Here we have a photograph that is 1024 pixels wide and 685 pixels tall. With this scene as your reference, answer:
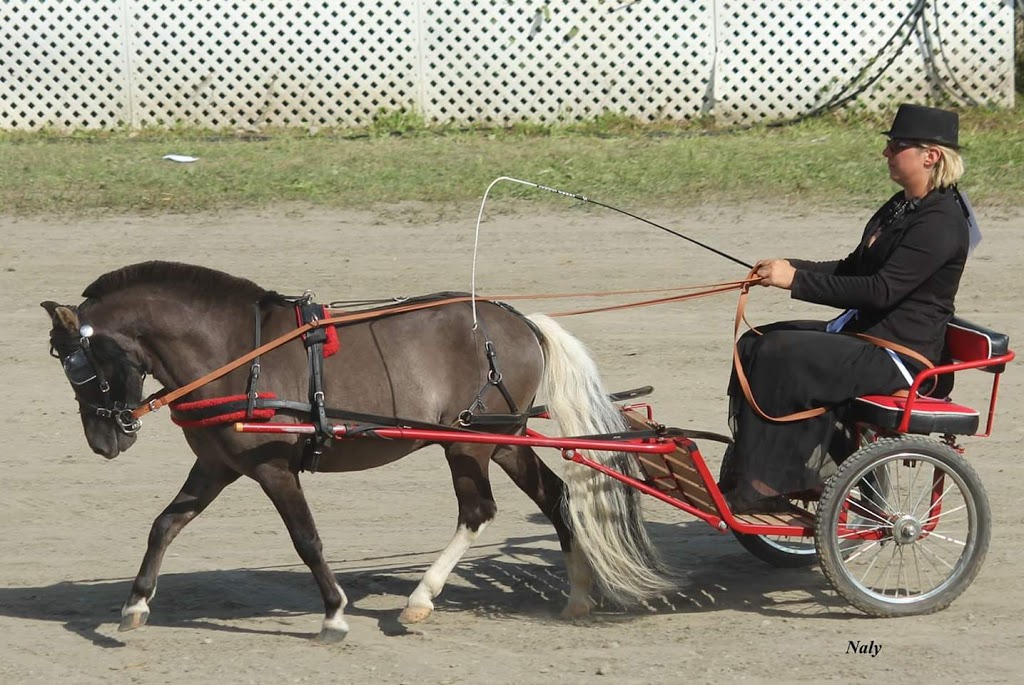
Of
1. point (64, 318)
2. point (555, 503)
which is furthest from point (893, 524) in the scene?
point (64, 318)

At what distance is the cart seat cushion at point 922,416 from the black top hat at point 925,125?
967 millimetres

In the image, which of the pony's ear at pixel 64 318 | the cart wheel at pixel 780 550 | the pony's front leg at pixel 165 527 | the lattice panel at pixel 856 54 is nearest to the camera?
the pony's ear at pixel 64 318

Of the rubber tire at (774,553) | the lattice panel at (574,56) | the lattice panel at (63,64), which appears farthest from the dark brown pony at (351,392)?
the lattice panel at (63,64)

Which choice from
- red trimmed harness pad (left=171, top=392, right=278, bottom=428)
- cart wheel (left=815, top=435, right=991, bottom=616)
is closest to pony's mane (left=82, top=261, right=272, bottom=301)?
red trimmed harness pad (left=171, top=392, right=278, bottom=428)

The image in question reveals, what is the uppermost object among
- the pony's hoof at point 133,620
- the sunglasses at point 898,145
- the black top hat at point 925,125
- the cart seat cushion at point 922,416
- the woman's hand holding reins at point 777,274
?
the black top hat at point 925,125

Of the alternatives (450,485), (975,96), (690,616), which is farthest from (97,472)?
(975,96)

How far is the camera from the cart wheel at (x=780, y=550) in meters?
6.12

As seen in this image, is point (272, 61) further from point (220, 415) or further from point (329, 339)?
point (220, 415)

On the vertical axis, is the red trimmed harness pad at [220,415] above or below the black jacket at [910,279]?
below

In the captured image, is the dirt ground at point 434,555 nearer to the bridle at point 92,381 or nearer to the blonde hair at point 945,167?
the bridle at point 92,381

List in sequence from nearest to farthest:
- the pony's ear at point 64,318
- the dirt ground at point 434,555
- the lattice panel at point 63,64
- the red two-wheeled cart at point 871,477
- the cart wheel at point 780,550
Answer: the pony's ear at point 64,318, the dirt ground at point 434,555, the red two-wheeled cart at point 871,477, the cart wheel at point 780,550, the lattice panel at point 63,64

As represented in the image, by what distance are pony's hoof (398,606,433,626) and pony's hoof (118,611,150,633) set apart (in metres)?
0.98

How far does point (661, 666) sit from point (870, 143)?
8693 mm

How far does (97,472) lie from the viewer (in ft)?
24.1
